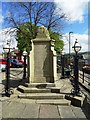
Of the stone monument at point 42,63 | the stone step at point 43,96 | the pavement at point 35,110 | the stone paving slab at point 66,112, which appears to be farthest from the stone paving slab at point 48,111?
the stone monument at point 42,63

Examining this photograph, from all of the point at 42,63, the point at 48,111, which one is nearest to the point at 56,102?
the point at 48,111

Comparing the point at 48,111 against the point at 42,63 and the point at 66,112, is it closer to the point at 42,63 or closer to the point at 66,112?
the point at 66,112

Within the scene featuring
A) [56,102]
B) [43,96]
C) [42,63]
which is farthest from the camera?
[42,63]

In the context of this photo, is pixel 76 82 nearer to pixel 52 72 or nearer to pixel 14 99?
pixel 52 72

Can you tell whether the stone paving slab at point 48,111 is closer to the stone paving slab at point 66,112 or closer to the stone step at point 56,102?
the stone paving slab at point 66,112

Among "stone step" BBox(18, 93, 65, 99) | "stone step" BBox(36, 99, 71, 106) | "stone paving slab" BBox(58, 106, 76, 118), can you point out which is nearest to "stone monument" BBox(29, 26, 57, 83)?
"stone step" BBox(18, 93, 65, 99)

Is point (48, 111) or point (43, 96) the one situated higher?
point (43, 96)

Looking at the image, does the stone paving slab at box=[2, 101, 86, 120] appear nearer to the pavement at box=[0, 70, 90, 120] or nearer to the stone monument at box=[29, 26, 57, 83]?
the pavement at box=[0, 70, 90, 120]

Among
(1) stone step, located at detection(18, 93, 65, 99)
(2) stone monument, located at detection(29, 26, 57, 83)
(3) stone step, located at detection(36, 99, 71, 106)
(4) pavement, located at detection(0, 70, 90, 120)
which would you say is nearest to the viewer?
(4) pavement, located at detection(0, 70, 90, 120)

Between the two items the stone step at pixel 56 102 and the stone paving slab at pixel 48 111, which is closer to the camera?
the stone paving slab at pixel 48 111

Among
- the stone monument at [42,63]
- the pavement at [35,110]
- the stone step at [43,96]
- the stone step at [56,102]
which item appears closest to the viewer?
the pavement at [35,110]

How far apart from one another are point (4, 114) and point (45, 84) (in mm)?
4195

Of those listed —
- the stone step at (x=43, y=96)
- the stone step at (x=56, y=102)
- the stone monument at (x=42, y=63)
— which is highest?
the stone monument at (x=42, y=63)

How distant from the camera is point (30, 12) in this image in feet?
85.0
